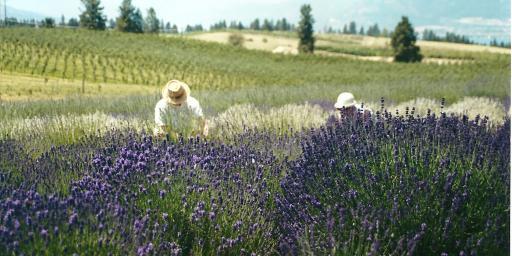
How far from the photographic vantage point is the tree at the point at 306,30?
51969mm

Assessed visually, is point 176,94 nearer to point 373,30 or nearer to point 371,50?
point 371,50

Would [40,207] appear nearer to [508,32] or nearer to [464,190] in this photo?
[464,190]

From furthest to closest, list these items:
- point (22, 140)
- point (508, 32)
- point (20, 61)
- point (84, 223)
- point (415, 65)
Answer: point (415, 65) < point (20, 61) < point (22, 140) < point (508, 32) < point (84, 223)

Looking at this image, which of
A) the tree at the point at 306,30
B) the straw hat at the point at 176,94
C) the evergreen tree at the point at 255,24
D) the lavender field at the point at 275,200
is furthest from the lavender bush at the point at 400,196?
the evergreen tree at the point at 255,24

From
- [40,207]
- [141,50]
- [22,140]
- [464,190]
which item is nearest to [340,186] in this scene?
[464,190]

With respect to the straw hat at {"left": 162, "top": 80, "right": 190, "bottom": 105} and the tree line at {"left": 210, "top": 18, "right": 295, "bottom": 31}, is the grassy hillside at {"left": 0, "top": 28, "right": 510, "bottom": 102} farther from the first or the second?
the tree line at {"left": 210, "top": 18, "right": 295, "bottom": 31}

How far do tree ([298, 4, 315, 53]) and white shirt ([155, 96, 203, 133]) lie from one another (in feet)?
157

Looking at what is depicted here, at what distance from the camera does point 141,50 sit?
20.2 metres

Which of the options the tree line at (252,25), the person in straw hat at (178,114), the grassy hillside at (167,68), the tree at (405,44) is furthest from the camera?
the tree line at (252,25)

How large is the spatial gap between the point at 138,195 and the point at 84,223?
0.51 m

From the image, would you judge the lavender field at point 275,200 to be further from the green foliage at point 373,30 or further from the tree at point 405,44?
the green foliage at point 373,30

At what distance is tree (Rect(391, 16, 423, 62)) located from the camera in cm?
4166

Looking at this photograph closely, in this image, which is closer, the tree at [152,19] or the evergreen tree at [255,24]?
the tree at [152,19]

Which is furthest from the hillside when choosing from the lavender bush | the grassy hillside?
the lavender bush
